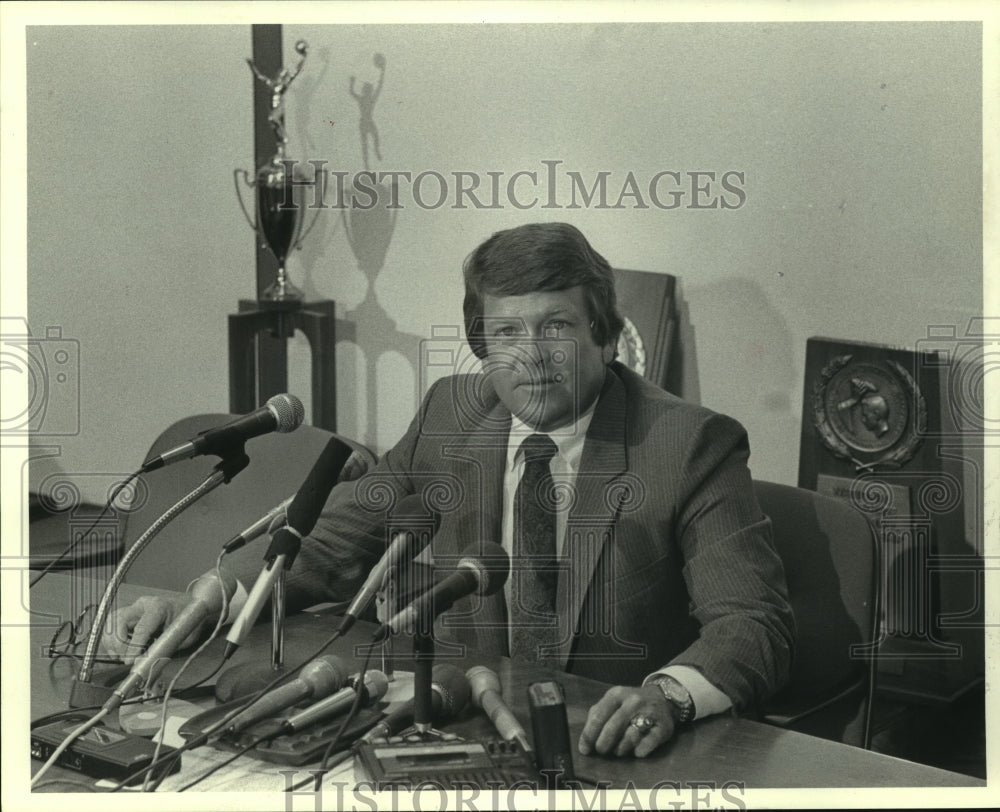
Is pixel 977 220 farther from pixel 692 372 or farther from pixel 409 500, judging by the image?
pixel 409 500

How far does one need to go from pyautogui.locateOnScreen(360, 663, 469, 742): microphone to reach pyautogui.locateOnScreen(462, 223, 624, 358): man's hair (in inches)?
33.2

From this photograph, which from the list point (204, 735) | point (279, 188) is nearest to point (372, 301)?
point (279, 188)

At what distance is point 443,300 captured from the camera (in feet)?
10.1

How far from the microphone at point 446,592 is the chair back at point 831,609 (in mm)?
693

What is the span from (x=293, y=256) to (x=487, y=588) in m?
1.95

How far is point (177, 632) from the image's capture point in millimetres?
1793

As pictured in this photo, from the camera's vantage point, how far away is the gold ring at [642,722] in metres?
1.75

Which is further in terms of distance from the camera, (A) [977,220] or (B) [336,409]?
(B) [336,409]

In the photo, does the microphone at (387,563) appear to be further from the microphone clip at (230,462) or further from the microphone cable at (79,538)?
the microphone cable at (79,538)

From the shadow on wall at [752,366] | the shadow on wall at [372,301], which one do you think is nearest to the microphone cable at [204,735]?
the shadow on wall at [372,301]

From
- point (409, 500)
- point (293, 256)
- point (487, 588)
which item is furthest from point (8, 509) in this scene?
point (293, 256)

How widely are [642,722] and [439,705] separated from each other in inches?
11.6

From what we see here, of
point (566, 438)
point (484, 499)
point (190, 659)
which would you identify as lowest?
point (190, 659)

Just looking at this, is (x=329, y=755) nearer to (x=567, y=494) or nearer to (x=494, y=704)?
(x=494, y=704)
